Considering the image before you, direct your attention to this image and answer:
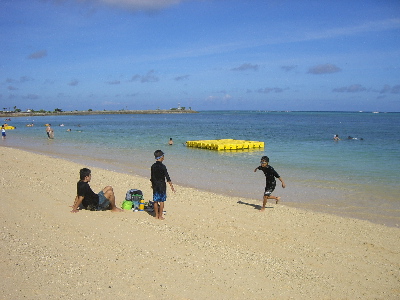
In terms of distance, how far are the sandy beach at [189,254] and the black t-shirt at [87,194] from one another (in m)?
0.29

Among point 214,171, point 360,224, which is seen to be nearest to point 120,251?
point 360,224

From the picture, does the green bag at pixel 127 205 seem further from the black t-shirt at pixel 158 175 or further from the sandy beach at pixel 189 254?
the black t-shirt at pixel 158 175

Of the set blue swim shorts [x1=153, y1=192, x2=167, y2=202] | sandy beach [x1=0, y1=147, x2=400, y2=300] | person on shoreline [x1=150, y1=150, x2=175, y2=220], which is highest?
person on shoreline [x1=150, y1=150, x2=175, y2=220]

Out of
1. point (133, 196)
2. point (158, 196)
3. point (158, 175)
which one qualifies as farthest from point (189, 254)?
point (133, 196)

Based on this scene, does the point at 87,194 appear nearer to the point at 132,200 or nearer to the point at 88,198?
the point at 88,198

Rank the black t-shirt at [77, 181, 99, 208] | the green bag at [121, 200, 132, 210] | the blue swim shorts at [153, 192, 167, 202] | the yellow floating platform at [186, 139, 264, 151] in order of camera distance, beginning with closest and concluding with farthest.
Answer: the black t-shirt at [77, 181, 99, 208], the blue swim shorts at [153, 192, 167, 202], the green bag at [121, 200, 132, 210], the yellow floating platform at [186, 139, 264, 151]

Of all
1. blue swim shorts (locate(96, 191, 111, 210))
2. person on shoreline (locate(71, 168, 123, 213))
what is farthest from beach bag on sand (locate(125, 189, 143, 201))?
blue swim shorts (locate(96, 191, 111, 210))

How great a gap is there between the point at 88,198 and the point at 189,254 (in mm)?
3106

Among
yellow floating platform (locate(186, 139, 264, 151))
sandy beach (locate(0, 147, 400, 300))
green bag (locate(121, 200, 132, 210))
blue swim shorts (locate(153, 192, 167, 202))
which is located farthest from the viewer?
yellow floating platform (locate(186, 139, 264, 151))

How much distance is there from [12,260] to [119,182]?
313 inches

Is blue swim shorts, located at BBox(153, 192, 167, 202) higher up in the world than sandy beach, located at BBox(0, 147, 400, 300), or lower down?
higher up

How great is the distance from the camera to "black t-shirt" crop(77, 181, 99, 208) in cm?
777

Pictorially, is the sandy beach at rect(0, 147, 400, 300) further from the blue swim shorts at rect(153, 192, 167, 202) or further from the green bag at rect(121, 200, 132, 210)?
the blue swim shorts at rect(153, 192, 167, 202)

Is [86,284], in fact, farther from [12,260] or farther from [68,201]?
[68,201]
